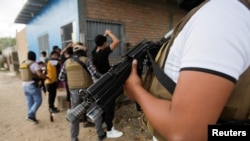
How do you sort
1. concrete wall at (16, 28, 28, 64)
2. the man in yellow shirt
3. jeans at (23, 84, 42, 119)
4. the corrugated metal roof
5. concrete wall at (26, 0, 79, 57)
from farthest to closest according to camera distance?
1. concrete wall at (16, 28, 28, 64)
2. the corrugated metal roof
3. concrete wall at (26, 0, 79, 57)
4. the man in yellow shirt
5. jeans at (23, 84, 42, 119)

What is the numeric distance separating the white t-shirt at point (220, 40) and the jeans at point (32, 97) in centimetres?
469

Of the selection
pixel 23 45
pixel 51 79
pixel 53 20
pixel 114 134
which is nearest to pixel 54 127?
pixel 51 79

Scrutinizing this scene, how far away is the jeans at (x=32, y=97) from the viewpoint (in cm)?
473

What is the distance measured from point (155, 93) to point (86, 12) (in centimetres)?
466

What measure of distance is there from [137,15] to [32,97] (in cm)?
366

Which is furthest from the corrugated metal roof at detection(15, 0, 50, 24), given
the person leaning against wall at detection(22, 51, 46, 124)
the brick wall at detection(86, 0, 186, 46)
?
the person leaning against wall at detection(22, 51, 46, 124)

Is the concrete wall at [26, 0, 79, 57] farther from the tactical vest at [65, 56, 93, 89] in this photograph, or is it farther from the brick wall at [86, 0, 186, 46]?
the tactical vest at [65, 56, 93, 89]

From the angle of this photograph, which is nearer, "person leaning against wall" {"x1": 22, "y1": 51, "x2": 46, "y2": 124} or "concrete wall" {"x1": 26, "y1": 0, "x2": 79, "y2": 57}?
"person leaning against wall" {"x1": 22, "y1": 51, "x2": 46, "y2": 124}

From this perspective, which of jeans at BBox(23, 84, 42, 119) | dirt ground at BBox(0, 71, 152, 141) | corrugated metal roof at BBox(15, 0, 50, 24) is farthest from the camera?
corrugated metal roof at BBox(15, 0, 50, 24)

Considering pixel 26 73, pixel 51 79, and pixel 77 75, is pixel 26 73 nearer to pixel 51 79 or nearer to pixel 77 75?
pixel 51 79

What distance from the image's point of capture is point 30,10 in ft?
26.3

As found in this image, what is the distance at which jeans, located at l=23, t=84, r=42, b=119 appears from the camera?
4.73m

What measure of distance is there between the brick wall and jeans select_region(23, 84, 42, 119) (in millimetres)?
2154

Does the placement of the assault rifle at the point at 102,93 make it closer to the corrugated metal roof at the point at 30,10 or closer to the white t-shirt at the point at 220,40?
the white t-shirt at the point at 220,40
